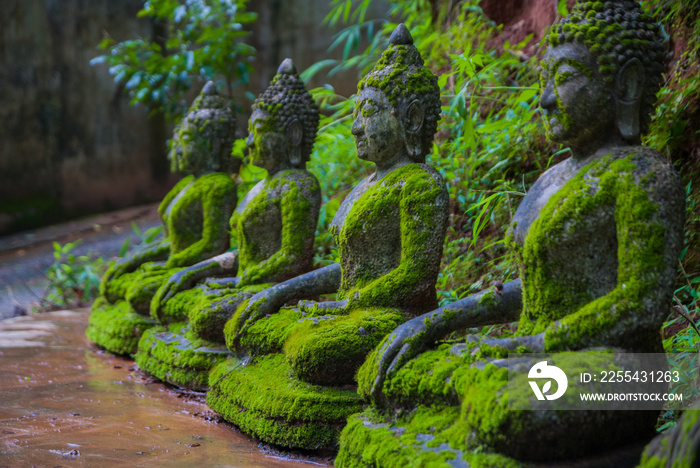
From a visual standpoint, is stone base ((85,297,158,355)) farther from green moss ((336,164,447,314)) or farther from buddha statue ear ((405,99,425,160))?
buddha statue ear ((405,99,425,160))

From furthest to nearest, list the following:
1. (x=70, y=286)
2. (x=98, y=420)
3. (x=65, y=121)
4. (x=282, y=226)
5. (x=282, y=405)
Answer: (x=65, y=121), (x=70, y=286), (x=282, y=226), (x=98, y=420), (x=282, y=405)

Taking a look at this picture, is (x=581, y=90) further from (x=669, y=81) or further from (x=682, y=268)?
(x=669, y=81)

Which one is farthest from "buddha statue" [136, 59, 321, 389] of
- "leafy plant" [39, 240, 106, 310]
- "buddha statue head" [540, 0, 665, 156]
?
"leafy plant" [39, 240, 106, 310]

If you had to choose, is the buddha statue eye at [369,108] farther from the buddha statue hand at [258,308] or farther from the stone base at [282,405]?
the stone base at [282,405]

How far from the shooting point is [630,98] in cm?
236

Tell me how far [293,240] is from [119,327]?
2009 mm

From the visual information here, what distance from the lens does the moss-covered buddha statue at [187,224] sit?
5.17 metres

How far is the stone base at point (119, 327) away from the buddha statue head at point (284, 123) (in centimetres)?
171

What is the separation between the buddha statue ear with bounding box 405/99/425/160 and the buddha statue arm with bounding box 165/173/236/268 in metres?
2.23

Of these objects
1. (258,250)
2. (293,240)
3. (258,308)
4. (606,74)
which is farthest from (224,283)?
(606,74)

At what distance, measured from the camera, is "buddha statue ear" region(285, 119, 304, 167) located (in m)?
4.37

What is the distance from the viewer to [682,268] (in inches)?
125

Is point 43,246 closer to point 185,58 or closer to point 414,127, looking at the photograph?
point 185,58

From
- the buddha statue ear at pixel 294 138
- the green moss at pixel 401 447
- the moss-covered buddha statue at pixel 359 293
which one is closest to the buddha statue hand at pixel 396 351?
the green moss at pixel 401 447
